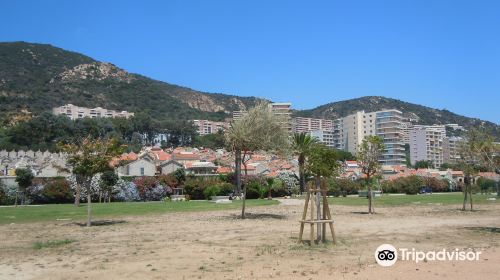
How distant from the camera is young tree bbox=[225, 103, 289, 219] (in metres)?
26.1

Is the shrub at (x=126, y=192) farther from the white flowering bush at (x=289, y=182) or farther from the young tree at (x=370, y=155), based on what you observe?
the young tree at (x=370, y=155)

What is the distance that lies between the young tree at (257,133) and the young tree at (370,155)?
19.1ft

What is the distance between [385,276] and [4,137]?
124804 mm

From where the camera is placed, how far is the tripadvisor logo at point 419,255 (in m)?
11.6

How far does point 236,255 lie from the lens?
511 inches

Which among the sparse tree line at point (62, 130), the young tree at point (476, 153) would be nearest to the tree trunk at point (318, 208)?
the young tree at point (476, 153)

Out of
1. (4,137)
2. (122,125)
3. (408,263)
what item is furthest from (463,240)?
(122,125)

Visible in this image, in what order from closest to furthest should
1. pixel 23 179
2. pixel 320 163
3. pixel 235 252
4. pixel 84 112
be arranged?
pixel 235 252 → pixel 320 163 → pixel 23 179 → pixel 84 112

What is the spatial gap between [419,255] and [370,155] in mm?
18584

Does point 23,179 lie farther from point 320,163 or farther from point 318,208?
point 318,208

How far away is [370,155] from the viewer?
1201 inches

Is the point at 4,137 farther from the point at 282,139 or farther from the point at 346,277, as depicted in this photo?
the point at 346,277

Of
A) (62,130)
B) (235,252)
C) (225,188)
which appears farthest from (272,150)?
(62,130)

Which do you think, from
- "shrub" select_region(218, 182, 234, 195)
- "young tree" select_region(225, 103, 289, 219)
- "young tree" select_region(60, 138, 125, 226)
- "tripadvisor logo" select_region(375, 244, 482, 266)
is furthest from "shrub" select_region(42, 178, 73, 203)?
"tripadvisor logo" select_region(375, 244, 482, 266)
